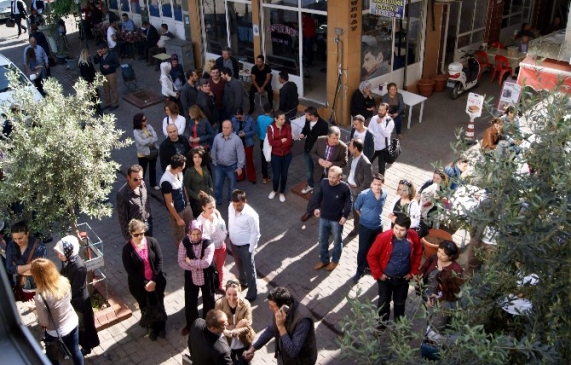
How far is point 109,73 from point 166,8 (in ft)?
16.1

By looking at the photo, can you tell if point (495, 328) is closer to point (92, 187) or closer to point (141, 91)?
point (92, 187)

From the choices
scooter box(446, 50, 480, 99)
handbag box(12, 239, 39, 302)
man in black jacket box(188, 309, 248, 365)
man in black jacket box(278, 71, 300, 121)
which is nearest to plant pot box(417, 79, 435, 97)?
scooter box(446, 50, 480, 99)

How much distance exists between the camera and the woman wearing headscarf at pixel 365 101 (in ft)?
37.4

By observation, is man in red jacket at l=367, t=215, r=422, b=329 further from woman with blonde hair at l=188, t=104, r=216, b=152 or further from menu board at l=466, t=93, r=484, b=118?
menu board at l=466, t=93, r=484, b=118

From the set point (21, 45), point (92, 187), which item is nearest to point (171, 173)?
point (92, 187)

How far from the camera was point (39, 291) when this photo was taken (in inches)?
221

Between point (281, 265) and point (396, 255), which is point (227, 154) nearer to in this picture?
point (281, 265)

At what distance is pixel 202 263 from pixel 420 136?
719 cm

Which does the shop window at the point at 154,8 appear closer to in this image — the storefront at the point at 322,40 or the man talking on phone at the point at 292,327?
the storefront at the point at 322,40

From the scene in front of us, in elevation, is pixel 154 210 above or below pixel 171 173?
below

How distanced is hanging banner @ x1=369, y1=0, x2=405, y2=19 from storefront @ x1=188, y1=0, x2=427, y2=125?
0.28 ft

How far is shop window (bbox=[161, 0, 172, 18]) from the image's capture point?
57.4 feet

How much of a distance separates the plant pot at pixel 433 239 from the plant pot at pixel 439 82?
740cm

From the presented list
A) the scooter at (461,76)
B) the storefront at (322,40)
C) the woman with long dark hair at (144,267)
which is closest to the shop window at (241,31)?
the storefront at (322,40)
